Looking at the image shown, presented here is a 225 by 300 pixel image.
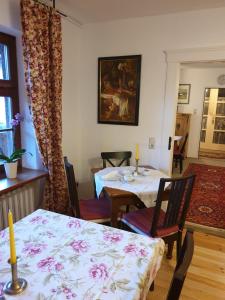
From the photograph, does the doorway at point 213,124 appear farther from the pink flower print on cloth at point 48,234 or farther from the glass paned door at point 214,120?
the pink flower print on cloth at point 48,234

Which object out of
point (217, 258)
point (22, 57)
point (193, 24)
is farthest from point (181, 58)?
point (217, 258)

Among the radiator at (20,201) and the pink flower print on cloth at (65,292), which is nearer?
the pink flower print on cloth at (65,292)

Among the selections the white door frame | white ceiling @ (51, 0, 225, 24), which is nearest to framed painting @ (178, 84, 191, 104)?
the white door frame

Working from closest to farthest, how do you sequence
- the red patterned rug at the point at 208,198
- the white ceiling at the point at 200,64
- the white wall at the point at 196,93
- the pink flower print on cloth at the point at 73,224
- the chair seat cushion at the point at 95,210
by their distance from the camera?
the pink flower print on cloth at the point at 73,224
the chair seat cushion at the point at 95,210
the white ceiling at the point at 200,64
the red patterned rug at the point at 208,198
the white wall at the point at 196,93

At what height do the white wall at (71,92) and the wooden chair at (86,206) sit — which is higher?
the white wall at (71,92)

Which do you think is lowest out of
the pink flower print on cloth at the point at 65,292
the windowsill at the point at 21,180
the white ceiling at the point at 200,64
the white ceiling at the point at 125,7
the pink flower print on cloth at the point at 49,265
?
the pink flower print on cloth at the point at 65,292

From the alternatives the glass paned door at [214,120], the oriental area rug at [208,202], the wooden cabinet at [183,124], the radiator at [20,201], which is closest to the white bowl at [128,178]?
the radiator at [20,201]

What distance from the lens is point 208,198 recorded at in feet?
12.4

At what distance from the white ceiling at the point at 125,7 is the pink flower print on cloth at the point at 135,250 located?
7.64 feet

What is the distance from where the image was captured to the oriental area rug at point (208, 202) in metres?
2.96

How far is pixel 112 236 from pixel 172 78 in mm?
2113

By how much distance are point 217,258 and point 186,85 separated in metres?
5.12

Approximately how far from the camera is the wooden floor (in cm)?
187

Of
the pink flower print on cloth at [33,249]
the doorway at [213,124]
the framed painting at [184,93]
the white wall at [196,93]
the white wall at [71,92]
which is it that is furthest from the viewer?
the doorway at [213,124]
